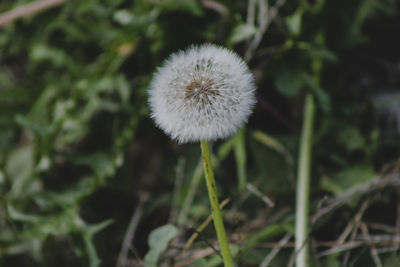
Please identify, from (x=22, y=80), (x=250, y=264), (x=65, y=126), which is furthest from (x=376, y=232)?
(x=22, y=80)

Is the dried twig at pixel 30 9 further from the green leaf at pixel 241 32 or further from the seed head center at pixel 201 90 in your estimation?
the seed head center at pixel 201 90

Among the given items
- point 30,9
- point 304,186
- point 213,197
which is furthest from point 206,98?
point 30,9

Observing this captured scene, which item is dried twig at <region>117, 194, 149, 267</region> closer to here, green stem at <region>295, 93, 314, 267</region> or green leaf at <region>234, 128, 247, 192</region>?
green leaf at <region>234, 128, 247, 192</region>

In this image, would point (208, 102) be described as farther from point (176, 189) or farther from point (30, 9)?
point (30, 9)

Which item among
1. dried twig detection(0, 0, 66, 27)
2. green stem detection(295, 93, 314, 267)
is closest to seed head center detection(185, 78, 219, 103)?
green stem detection(295, 93, 314, 267)

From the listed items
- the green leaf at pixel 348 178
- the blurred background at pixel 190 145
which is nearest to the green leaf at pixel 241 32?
the blurred background at pixel 190 145

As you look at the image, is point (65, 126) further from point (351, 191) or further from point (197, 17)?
point (351, 191)
